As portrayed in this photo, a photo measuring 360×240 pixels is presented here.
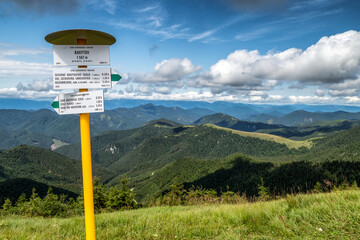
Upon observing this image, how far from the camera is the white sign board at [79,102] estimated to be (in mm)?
4145

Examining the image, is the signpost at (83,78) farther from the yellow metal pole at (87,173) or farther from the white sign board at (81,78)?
the yellow metal pole at (87,173)

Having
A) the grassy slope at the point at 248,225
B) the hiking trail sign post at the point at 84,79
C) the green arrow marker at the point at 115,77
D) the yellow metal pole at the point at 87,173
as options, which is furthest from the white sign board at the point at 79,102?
the grassy slope at the point at 248,225

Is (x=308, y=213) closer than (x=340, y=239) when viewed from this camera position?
No

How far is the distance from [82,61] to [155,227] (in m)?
4.50

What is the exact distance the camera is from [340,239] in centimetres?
393

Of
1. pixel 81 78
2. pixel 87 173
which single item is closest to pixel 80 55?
pixel 81 78

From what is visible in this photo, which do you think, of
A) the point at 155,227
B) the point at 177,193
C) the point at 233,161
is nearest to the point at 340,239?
the point at 155,227

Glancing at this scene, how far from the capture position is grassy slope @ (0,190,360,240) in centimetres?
439

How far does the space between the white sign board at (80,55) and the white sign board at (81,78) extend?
0.48 feet

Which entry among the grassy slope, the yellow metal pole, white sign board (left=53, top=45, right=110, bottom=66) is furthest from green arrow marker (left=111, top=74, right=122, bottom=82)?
the grassy slope

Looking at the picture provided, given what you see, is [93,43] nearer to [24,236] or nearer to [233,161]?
[24,236]

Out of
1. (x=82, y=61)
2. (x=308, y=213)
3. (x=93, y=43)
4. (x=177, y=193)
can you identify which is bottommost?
(x=177, y=193)

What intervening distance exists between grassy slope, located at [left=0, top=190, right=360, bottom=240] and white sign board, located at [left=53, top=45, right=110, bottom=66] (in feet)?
13.3

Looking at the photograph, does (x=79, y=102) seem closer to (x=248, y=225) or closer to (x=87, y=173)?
(x=87, y=173)
